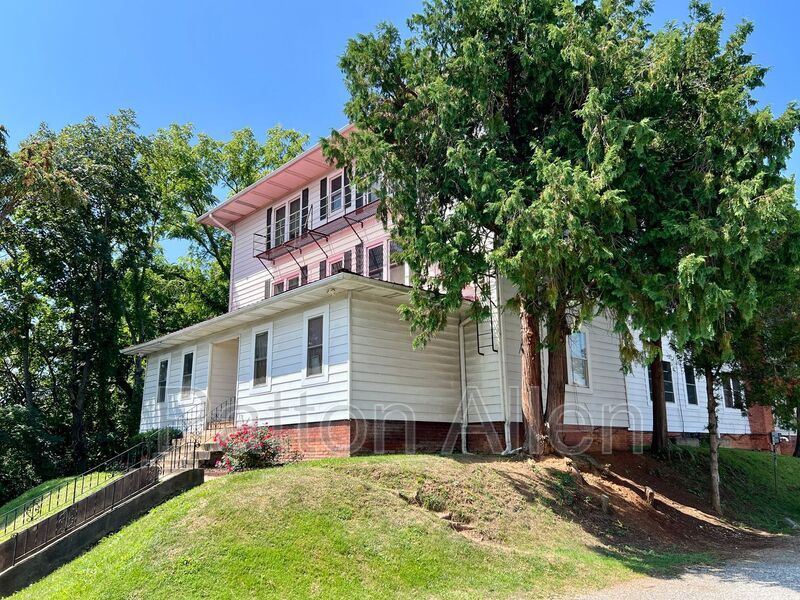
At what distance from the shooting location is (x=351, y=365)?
556 inches

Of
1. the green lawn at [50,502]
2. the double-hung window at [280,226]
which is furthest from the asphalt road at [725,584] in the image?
the double-hung window at [280,226]

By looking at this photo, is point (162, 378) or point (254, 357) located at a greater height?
point (254, 357)

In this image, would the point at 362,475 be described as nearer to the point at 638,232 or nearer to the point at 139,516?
the point at 139,516

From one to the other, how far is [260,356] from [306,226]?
6109mm

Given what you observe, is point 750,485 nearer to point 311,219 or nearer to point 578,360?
point 578,360

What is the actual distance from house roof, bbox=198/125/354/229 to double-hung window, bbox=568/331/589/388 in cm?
904

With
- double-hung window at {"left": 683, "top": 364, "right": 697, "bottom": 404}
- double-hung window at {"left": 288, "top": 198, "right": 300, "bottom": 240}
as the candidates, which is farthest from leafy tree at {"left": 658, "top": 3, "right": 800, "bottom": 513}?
double-hung window at {"left": 288, "top": 198, "right": 300, "bottom": 240}

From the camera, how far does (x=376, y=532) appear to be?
9.26 m

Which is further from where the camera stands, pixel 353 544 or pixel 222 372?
pixel 222 372

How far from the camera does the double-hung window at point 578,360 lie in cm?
1756

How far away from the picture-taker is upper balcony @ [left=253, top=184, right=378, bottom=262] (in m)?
19.5

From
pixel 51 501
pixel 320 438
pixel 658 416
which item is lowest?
pixel 51 501

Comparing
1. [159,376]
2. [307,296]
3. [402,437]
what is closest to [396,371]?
[402,437]

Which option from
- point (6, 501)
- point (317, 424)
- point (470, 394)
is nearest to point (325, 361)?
point (317, 424)
